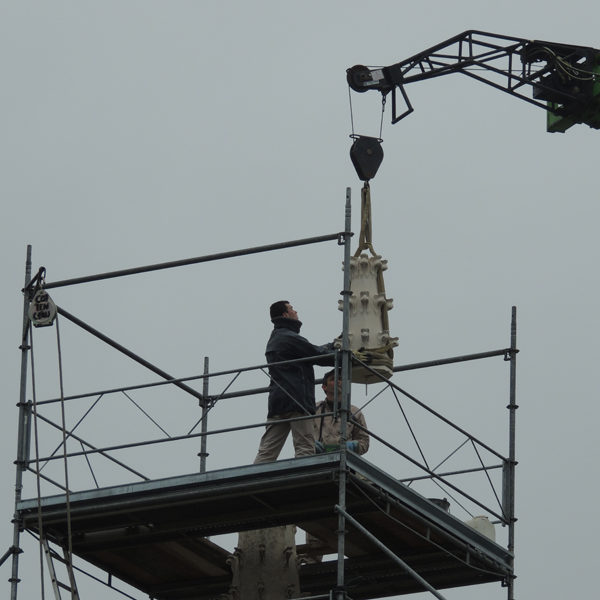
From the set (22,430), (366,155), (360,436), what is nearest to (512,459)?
(360,436)

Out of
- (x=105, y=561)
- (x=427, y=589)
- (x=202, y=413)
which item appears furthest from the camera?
(x=202, y=413)

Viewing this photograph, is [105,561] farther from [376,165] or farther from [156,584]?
[376,165]

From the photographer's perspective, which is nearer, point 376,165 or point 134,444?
point 134,444

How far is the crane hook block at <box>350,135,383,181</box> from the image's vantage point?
26.3m

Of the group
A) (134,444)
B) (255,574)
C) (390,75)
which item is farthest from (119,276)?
(390,75)

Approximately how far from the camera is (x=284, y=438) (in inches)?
928

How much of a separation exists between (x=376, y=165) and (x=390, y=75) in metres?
8.53

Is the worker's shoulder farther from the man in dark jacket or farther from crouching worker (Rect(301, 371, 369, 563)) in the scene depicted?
the man in dark jacket

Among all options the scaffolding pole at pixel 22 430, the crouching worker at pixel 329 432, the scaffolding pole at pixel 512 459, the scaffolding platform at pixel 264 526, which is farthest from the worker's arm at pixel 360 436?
the scaffolding pole at pixel 22 430

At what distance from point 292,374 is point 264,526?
6.10 ft

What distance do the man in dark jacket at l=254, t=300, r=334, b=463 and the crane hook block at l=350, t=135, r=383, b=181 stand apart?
3.48m

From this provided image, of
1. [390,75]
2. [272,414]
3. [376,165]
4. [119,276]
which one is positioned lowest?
[272,414]

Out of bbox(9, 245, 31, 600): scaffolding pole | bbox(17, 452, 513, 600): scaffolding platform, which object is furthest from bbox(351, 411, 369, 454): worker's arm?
bbox(9, 245, 31, 600): scaffolding pole

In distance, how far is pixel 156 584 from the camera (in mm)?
25516
